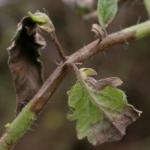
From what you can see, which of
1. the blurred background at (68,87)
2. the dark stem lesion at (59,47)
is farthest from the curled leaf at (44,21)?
the blurred background at (68,87)

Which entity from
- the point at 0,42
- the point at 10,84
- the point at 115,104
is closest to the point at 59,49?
the point at 115,104

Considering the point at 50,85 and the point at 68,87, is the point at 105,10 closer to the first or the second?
the point at 50,85

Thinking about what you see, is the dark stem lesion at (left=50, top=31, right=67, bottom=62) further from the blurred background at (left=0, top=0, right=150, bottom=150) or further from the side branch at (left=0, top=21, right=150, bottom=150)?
the blurred background at (left=0, top=0, right=150, bottom=150)

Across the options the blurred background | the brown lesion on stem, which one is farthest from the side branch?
the blurred background

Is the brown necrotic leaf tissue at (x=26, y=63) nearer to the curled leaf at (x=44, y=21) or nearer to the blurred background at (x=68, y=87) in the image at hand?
the curled leaf at (x=44, y=21)

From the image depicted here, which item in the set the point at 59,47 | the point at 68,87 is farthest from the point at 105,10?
the point at 68,87

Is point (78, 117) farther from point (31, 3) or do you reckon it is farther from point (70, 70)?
point (31, 3)
